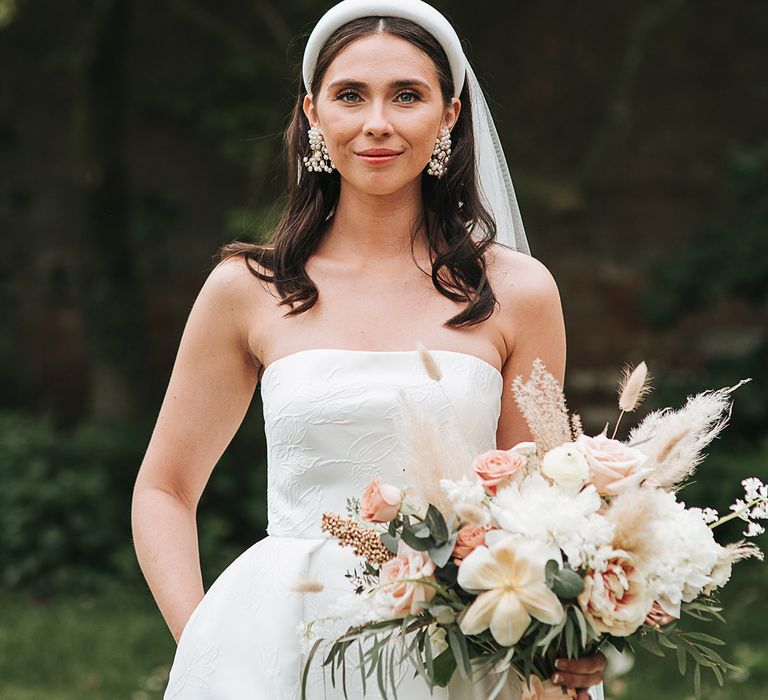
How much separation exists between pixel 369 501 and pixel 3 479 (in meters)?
6.05

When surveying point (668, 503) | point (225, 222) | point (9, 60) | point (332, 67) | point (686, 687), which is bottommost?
point (668, 503)

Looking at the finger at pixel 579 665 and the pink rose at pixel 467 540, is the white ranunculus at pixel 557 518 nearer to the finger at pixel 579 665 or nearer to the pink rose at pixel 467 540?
the pink rose at pixel 467 540

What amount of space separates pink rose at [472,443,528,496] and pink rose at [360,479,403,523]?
0.15 meters

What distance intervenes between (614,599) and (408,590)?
340 mm

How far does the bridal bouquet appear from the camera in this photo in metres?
2.26

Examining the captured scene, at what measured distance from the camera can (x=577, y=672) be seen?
2.35 m

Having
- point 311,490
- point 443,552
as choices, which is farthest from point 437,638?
point 311,490

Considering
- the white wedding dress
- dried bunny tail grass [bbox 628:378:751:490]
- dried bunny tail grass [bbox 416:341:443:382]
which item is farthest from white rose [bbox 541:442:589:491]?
the white wedding dress

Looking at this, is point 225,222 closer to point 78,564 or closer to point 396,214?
point 78,564

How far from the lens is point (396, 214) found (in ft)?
10.2

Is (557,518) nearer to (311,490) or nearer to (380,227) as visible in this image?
(311,490)

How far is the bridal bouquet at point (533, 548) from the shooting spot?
2258 mm

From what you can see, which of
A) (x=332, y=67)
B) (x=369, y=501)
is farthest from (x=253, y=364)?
(x=369, y=501)

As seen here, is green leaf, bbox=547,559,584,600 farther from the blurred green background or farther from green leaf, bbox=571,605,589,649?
the blurred green background
